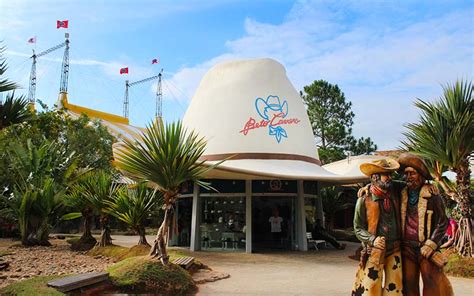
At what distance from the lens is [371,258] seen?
500cm

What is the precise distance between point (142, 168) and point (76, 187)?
6.35 metres

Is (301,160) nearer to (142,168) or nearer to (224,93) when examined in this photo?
(224,93)

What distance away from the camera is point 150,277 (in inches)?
311

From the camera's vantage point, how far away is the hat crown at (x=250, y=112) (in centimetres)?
1552

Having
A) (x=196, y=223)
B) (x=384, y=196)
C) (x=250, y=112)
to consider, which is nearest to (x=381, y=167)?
(x=384, y=196)

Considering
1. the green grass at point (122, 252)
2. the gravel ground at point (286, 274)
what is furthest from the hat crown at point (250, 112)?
the green grass at point (122, 252)

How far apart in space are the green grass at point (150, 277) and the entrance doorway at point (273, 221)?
7.99 m

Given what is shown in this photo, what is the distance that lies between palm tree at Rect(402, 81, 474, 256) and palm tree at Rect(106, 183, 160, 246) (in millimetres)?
6857

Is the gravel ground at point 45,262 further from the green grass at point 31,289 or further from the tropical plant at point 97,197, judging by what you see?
the green grass at point 31,289

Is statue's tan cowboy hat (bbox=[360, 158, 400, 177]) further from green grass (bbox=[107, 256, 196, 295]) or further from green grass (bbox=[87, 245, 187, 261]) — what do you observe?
green grass (bbox=[87, 245, 187, 261])

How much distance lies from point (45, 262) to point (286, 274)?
598cm

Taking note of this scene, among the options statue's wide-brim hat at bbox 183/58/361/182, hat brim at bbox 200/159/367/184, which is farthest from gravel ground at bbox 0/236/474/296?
statue's wide-brim hat at bbox 183/58/361/182

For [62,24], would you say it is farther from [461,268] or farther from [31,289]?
[461,268]

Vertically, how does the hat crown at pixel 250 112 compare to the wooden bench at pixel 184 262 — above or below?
above
